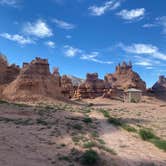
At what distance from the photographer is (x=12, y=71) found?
165ft

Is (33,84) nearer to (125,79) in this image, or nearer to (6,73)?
(6,73)

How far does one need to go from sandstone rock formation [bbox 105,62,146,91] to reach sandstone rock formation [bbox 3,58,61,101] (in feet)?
139

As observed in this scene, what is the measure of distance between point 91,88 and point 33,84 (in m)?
36.9

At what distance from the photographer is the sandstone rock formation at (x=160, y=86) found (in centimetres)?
9112

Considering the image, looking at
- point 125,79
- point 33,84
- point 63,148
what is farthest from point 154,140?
point 125,79

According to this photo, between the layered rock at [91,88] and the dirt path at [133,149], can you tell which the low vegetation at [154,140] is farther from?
the layered rock at [91,88]

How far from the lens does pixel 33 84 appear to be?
41.7m

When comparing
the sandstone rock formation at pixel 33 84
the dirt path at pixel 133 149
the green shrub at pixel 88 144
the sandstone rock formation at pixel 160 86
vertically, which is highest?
the sandstone rock formation at pixel 160 86

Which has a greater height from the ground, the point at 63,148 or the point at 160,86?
the point at 160,86

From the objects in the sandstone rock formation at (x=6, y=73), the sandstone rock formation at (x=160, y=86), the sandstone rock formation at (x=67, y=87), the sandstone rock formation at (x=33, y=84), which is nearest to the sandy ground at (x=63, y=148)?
the sandstone rock formation at (x=33, y=84)

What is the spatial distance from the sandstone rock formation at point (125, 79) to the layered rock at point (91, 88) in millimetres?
6513

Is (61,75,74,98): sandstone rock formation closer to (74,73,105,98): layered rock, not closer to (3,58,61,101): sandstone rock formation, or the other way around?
(74,73,105,98): layered rock

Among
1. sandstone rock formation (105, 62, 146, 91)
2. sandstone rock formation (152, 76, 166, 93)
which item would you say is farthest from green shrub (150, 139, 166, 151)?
Answer: sandstone rock formation (152, 76, 166, 93)

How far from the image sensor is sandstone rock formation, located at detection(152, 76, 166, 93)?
299 feet
